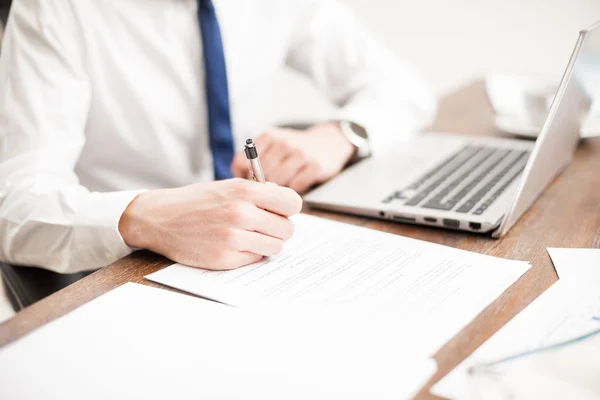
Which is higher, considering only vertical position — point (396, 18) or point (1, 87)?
point (1, 87)

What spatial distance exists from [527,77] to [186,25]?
73 cm

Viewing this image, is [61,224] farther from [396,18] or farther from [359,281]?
[396,18]

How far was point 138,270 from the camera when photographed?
2.18ft

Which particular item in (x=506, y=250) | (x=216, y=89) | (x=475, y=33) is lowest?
(x=475, y=33)

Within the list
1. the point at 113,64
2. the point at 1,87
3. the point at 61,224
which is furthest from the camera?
the point at 113,64

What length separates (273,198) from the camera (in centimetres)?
66

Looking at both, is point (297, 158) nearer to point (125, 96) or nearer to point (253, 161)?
point (253, 161)

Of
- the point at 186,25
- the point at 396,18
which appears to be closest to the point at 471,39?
the point at 396,18

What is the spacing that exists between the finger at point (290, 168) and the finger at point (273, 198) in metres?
0.22

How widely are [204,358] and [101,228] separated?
31 centimetres

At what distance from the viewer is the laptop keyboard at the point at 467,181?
749 mm

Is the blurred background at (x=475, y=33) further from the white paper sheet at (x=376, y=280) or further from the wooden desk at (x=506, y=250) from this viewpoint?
the white paper sheet at (x=376, y=280)

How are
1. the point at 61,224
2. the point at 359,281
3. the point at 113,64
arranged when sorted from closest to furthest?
1. the point at 359,281
2. the point at 61,224
3. the point at 113,64

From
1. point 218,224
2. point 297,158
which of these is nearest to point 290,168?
point 297,158
